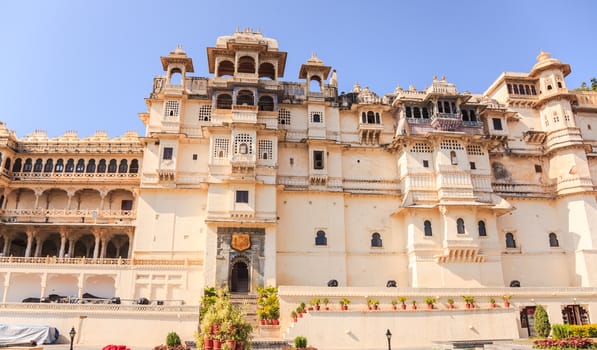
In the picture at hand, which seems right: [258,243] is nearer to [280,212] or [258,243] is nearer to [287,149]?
[280,212]

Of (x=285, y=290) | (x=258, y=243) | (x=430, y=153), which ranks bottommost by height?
(x=285, y=290)

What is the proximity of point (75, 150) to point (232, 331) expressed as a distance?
92.6ft

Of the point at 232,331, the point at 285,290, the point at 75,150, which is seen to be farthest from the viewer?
the point at 75,150

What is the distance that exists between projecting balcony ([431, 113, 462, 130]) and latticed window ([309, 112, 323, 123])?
8.88 meters

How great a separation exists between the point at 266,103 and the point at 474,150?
1708 centimetres

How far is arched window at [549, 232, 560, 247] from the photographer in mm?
36062

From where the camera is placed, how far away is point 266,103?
36.6m

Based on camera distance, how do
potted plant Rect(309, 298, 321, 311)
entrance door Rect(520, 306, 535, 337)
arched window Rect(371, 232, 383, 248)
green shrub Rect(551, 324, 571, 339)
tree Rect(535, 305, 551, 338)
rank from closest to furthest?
1. green shrub Rect(551, 324, 571, 339)
2. potted plant Rect(309, 298, 321, 311)
3. tree Rect(535, 305, 551, 338)
4. entrance door Rect(520, 306, 535, 337)
5. arched window Rect(371, 232, 383, 248)

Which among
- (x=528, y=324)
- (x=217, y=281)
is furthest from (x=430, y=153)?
(x=217, y=281)

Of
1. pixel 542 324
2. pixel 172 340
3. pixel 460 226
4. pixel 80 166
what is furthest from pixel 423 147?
pixel 80 166

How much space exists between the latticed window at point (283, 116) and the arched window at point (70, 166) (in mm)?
16757

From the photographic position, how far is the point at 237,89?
35031mm

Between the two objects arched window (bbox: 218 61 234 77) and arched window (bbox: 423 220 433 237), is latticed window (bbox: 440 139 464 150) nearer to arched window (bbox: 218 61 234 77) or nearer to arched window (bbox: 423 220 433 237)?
arched window (bbox: 423 220 433 237)

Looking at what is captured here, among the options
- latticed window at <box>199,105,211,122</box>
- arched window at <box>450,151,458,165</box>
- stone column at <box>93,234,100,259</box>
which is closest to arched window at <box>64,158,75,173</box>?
stone column at <box>93,234,100,259</box>
